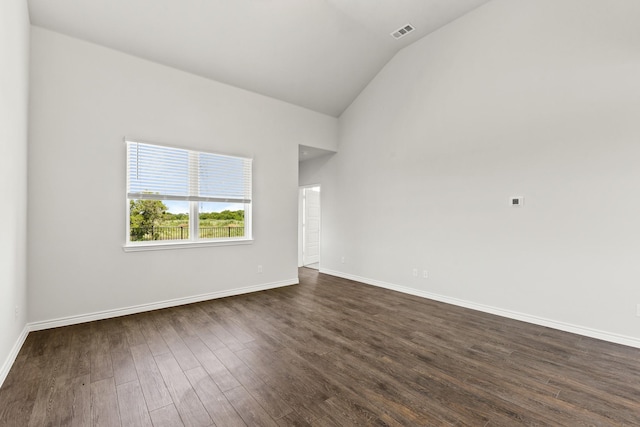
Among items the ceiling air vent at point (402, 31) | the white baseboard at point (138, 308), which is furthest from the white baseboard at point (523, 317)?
the ceiling air vent at point (402, 31)

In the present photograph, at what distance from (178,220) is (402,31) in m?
4.43

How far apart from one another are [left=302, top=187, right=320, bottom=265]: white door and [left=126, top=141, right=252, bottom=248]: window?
2469 mm

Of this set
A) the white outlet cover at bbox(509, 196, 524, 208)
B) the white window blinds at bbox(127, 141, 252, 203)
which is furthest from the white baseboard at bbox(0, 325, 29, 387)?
the white outlet cover at bbox(509, 196, 524, 208)

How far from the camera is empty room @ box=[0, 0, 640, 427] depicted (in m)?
2.22

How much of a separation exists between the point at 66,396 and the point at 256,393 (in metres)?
1.34

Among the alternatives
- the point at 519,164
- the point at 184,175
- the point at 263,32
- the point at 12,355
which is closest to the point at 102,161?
the point at 184,175

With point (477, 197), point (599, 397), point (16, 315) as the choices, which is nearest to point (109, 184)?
point (16, 315)

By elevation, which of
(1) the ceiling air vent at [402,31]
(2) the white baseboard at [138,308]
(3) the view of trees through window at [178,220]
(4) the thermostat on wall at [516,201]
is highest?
(1) the ceiling air vent at [402,31]

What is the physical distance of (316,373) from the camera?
2387 mm

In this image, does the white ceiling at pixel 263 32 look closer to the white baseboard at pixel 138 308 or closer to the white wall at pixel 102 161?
the white wall at pixel 102 161

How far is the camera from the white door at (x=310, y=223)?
23.9 feet

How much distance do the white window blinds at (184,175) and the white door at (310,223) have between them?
8.20ft

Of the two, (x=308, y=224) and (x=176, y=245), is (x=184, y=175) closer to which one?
(x=176, y=245)

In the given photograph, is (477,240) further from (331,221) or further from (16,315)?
(16,315)
